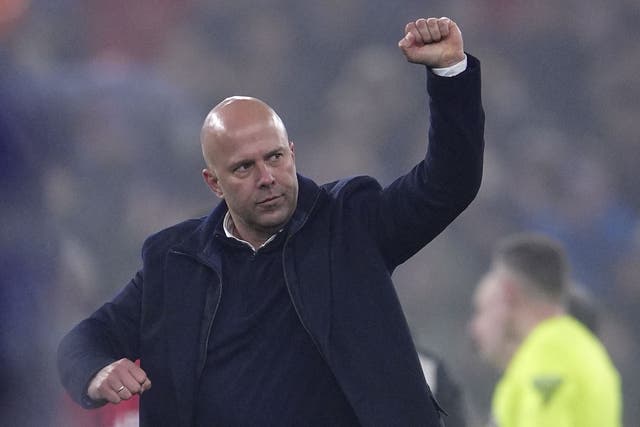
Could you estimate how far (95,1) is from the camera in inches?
153

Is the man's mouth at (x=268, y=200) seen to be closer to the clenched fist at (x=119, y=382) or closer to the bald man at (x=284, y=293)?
the bald man at (x=284, y=293)

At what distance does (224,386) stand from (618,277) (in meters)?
1.96

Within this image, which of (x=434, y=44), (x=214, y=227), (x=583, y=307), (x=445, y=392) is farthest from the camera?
(x=583, y=307)

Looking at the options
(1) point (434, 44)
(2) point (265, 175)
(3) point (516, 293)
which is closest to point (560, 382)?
(3) point (516, 293)

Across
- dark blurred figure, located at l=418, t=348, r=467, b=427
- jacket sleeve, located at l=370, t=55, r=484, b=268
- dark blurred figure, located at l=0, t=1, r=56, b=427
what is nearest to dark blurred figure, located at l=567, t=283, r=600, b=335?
dark blurred figure, located at l=418, t=348, r=467, b=427

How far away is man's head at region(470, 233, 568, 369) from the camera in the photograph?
3070mm

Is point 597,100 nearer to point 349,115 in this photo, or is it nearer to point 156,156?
point 349,115

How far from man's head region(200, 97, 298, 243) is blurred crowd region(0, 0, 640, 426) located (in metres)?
1.53

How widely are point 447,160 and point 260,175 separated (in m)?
0.33

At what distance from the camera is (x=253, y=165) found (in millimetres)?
1871

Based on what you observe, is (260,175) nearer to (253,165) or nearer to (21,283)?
(253,165)

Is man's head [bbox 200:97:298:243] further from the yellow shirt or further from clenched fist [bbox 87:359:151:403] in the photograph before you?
the yellow shirt

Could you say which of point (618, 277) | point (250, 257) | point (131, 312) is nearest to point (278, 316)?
point (250, 257)

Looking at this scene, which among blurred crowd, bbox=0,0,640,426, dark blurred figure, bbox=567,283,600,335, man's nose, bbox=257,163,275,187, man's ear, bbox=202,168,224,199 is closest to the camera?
man's nose, bbox=257,163,275,187
